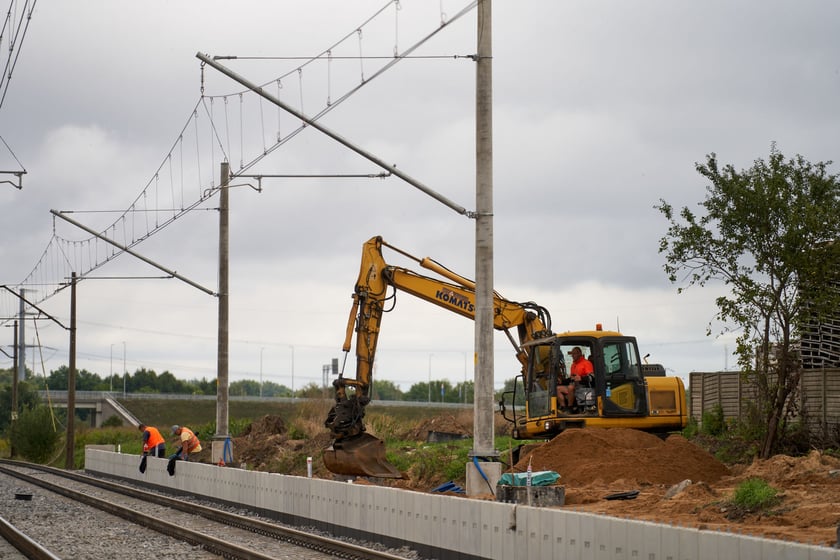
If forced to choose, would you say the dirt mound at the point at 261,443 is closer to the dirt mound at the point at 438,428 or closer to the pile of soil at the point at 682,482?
the dirt mound at the point at 438,428

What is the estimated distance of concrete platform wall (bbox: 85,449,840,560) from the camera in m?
12.2

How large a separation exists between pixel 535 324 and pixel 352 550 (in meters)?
12.1

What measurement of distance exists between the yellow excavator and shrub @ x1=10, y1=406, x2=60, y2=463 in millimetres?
50432

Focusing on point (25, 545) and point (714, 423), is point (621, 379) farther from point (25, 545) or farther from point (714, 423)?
point (25, 545)

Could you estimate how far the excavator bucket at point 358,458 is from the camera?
86.3 feet

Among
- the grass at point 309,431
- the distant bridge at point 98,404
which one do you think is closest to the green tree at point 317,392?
the grass at point 309,431

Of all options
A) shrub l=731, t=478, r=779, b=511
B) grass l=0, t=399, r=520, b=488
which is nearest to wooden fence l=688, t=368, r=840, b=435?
grass l=0, t=399, r=520, b=488

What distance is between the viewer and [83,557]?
18.7 m

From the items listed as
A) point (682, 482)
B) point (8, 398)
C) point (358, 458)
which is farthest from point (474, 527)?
point (8, 398)

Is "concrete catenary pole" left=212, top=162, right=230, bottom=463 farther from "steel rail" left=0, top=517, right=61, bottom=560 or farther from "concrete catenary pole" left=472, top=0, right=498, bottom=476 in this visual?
"concrete catenary pole" left=472, top=0, right=498, bottom=476

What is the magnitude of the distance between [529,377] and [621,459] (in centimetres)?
367

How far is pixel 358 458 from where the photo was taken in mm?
26312

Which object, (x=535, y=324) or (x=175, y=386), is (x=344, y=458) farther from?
(x=175, y=386)

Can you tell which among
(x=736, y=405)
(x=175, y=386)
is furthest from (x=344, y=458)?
(x=175, y=386)
